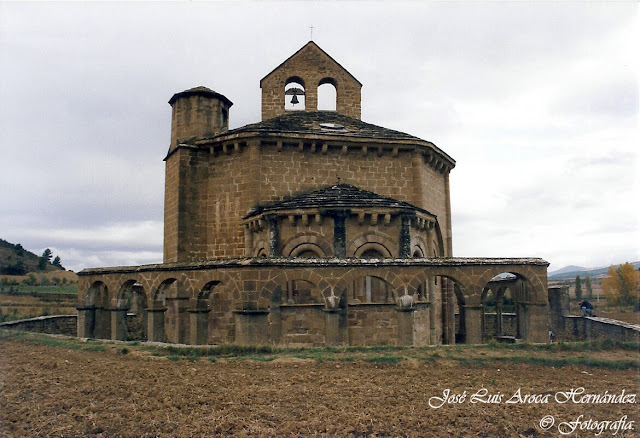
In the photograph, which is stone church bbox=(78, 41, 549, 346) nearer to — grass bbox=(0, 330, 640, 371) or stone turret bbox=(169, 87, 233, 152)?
stone turret bbox=(169, 87, 233, 152)

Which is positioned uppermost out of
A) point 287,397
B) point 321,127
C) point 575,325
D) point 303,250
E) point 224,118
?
point 224,118

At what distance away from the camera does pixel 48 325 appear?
855 inches

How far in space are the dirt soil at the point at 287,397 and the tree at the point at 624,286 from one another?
38397 mm

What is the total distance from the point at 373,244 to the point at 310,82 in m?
10.2

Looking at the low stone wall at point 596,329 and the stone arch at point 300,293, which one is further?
the low stone wall at point 596,329

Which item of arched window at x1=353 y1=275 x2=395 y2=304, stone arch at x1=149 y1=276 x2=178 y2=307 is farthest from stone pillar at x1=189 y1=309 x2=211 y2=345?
arched window at x1=353 y1=275 x2=395 y2=304

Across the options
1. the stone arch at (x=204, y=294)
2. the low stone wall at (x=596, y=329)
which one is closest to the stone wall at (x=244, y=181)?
the stone arch at (x=204, y=294)

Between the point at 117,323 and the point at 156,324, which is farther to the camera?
the point at 117,323

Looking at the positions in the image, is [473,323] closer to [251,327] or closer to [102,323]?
[251,327]

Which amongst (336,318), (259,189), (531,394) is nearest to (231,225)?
(259,189)

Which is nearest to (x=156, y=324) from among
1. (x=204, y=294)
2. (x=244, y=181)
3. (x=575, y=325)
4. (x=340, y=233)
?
(x=204, y=294)

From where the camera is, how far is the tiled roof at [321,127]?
692 inches

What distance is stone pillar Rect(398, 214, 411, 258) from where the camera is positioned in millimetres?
15180

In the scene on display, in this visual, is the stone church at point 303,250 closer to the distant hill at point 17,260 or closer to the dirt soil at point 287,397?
the dirt soil at point 287,397
